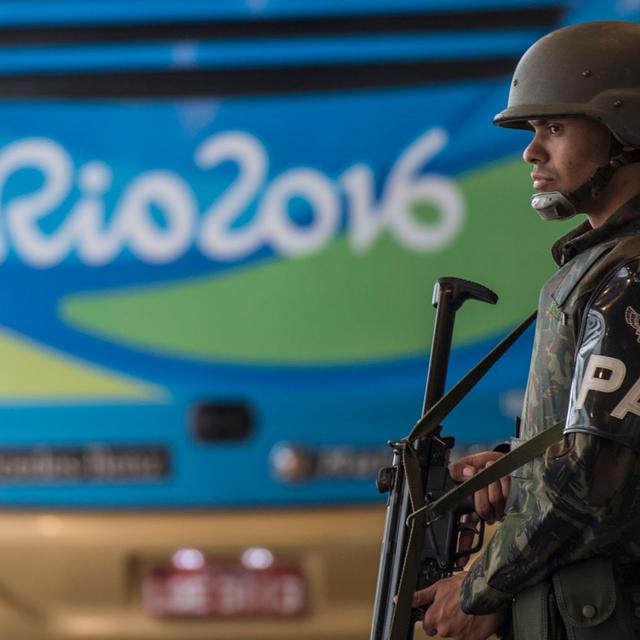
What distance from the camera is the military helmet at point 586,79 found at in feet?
8.65

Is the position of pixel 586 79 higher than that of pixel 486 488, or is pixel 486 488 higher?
pixel 586 79

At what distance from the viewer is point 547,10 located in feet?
15.4

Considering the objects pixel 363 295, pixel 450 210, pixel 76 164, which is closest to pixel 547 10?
pixel 450 210

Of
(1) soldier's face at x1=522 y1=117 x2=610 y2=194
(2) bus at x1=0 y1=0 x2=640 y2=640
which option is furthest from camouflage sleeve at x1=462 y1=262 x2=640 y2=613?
(2) bus at x1=0 y1=0 x2=640 y2=640

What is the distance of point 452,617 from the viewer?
8.70 ft

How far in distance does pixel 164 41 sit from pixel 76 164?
0.45m

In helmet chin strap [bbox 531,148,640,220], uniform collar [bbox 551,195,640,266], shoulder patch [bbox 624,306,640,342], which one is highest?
helmet chin strap [bbox 531,148,640,220]

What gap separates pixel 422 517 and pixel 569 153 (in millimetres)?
653

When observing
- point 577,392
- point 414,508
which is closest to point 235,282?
point 414,508

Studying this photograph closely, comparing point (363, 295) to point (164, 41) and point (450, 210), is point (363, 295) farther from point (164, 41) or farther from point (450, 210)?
point (164, 41)

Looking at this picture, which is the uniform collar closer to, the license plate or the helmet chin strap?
the helmet chin strap

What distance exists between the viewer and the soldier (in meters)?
2.47

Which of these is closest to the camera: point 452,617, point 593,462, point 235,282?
point 593,462

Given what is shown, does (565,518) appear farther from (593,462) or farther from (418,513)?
(418,513)
